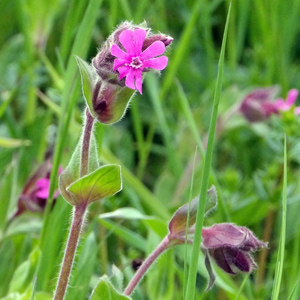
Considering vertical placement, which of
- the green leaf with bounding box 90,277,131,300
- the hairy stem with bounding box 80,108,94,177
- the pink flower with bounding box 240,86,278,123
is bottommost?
the green leaf with bounding box 90,277,131,300

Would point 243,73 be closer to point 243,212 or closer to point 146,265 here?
point 243,212

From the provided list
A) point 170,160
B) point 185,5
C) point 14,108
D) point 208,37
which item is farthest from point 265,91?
point 14,108

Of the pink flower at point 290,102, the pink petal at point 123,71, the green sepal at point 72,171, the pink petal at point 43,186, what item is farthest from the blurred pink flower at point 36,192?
the pink flower at point 290,102

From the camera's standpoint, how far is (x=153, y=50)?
2.71 ft

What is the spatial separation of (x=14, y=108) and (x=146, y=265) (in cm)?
128

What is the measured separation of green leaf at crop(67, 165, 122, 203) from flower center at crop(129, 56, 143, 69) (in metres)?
0.16

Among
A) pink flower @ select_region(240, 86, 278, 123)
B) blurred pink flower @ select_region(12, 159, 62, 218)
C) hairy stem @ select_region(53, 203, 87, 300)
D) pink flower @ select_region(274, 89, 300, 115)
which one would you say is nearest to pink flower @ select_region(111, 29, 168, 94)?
hairy stem @ select_region(53, 203, 87, 300)

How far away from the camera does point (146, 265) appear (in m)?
0.94

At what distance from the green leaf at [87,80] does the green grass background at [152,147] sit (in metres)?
0.21

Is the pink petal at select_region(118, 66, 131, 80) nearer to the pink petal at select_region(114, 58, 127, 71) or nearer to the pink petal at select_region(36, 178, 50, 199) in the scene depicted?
the pink petal at select_region(114, 58, 127, 71)

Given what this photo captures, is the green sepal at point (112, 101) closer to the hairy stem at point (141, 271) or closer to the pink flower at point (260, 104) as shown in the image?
the hairy stem at point (141, 271)

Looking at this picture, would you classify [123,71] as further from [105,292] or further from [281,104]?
[281,104]

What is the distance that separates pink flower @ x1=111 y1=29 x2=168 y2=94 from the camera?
811mm

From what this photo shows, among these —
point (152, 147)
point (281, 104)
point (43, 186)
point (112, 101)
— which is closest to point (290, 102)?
point (281, 104)
